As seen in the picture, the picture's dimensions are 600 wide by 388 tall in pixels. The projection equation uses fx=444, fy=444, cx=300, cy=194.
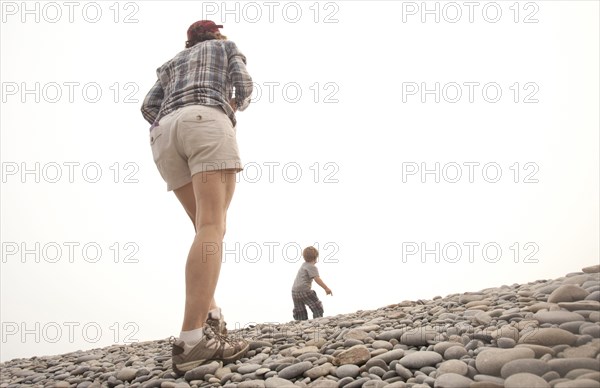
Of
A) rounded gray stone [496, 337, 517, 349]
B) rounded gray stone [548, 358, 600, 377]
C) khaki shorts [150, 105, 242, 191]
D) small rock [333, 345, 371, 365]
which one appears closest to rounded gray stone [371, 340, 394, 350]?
small rock [333, 345, 371, 365]

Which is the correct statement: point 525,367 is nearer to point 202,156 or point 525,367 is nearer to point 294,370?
point 294,370

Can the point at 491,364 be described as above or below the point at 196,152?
below

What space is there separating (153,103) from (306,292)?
5193 millimetres

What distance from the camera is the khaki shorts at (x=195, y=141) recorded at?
9.50 ft

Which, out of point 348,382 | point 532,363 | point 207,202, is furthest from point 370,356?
point 207,202

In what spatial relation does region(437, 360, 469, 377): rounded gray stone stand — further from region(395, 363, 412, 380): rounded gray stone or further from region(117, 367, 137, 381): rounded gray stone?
region(117, 367, 137, 381): rounded gray stone

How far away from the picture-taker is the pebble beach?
6.24 ft

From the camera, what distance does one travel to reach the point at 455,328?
8.99ft

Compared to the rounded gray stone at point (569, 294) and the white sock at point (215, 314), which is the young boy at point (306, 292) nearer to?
the white sock at point (215, 314)

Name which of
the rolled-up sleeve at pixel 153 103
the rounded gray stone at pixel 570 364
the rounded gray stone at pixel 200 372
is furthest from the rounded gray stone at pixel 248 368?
the rolled-up sleeve at pixel 153 103

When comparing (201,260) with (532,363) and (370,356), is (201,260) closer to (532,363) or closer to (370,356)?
(370,356)

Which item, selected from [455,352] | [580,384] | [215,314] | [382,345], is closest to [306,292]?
[215,314]

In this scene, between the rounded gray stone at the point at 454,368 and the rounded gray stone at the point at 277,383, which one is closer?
the rounded gray stone at the point at 454,368

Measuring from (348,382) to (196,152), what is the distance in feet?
5.51
